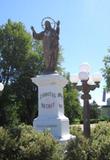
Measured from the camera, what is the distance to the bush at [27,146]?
10.0 meters

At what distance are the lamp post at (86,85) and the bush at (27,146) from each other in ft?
13.2

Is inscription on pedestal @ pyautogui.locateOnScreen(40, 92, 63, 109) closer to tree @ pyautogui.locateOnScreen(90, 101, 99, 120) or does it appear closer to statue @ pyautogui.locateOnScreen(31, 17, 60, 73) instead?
statue @ pyautogui.locateOnScreen(31, 17, 60, 73)

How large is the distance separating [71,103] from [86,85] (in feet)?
134

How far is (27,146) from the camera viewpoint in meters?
10.2

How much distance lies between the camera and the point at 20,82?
4775 cm

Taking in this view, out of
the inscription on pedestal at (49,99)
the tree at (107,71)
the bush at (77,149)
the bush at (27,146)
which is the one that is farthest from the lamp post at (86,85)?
the tree at (107,71)

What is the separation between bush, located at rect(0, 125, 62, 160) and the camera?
32.8ft

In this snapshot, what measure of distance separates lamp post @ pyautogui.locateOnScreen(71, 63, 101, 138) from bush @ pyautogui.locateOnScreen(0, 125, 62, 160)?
13.2 ft

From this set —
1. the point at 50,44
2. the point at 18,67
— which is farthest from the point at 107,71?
the point at 50,44

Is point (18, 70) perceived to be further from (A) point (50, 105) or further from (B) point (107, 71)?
(A) point (50, 105)

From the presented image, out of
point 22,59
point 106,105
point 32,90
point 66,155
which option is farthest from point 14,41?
point 106,105

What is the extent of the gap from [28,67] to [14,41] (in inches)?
123

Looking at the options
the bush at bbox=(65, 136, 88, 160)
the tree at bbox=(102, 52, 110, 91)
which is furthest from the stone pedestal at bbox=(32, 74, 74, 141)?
the tree at bbox=(102, 52, 110, 91)

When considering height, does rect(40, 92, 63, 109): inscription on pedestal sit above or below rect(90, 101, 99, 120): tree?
below
